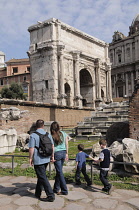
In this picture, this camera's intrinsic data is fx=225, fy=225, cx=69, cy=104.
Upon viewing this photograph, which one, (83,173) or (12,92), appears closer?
(83,173)

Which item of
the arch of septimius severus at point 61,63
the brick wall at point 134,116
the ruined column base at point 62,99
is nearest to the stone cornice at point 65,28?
the arch of septimius severus at point 61,63

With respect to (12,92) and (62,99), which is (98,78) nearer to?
(62,99)

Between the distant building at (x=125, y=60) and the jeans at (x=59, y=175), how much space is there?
4396 centimetres

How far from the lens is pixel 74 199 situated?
3.93 meters

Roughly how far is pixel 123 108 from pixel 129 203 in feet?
44.0

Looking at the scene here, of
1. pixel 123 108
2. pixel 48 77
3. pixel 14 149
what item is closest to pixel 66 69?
pixel 48 77

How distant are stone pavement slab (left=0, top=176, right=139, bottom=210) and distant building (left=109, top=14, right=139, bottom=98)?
144 feet

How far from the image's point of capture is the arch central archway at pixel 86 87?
32875 millimetres

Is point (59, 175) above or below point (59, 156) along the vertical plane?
below

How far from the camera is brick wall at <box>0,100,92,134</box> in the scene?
11995mm

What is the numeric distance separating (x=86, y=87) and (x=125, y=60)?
1883 centimetres

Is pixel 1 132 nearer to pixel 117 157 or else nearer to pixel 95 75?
pixel 117 157

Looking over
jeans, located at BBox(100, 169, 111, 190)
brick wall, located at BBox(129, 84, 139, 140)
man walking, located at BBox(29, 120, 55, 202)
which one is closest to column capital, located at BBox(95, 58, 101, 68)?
brick wall, located at BBox(129, 84, 139, 140)

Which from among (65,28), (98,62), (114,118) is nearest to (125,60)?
(98,62)
